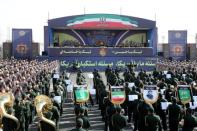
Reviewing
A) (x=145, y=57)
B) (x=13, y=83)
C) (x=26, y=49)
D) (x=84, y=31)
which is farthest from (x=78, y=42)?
(x=13, y=83)

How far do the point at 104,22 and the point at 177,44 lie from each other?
8686 millimetres

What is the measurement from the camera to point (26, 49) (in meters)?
54.2

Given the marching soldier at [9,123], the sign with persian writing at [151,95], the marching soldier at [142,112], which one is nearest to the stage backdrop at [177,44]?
the sign with persian writing at [151,95]

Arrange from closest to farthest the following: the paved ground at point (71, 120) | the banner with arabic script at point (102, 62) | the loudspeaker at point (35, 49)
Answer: the paved ground at point (71, 120) < the banner with arabic script at point (102, 62) < the loudspeaker at point (35, 49)

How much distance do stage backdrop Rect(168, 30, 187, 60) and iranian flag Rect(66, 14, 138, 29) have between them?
4.40 metres

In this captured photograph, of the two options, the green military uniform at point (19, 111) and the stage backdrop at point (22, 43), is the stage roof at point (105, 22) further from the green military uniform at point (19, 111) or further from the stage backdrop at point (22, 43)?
the green military uniform at point (19, 111)

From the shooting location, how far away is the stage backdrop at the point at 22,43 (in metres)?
54.0

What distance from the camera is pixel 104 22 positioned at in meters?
56.6

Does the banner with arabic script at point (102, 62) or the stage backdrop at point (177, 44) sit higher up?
the stage backdrop at point (177, 44)

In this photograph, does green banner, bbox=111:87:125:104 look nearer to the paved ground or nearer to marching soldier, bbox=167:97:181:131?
marching soldier, bbox=167:97:181:131

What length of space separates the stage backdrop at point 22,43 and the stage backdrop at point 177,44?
15743mm

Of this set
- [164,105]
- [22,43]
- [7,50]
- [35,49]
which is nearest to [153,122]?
[164,105]

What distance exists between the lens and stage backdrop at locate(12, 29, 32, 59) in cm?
5403

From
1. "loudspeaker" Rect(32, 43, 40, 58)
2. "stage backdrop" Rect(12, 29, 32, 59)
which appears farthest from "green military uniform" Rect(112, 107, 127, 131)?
"loudspeaker" Rect(32, 43, 40, 58)
